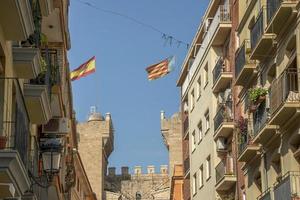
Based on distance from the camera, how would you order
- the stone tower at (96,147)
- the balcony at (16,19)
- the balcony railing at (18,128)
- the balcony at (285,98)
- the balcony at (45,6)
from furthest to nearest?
1. the stone tower at (96,147)
2. the balcony at (285,98)
3. the balcony at (45,6)
4. the balcony railing at (18,128)
5. the balcony at (16,19)

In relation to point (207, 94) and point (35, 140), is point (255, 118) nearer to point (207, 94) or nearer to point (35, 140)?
point (35, 140)

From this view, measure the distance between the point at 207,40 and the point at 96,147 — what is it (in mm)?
53001

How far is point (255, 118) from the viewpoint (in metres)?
30.1

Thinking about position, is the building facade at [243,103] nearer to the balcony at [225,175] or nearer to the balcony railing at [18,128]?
the balcony at [225,175]

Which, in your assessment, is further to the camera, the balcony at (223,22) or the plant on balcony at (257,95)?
the balcony at (223,22)

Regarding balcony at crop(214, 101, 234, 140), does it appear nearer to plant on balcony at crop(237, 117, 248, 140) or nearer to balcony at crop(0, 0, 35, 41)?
plant on balcony at crop(237, 117, 248, 140)

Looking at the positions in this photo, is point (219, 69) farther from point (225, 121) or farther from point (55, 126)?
point (55, 126)

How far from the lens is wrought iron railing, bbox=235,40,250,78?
31.6m

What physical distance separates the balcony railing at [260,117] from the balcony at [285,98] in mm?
1336

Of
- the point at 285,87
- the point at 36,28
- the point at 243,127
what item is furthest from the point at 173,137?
the point at 36,28

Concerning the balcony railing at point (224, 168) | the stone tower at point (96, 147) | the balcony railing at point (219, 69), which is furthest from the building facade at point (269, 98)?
the stone tower at point (96, 147)

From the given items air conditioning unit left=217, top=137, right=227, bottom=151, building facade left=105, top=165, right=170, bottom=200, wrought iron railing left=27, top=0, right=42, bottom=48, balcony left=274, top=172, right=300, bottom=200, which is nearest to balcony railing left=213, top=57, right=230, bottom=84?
air conditioning unit left=217, top=137, right=227, bottom=151

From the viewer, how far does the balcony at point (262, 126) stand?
90.0 ft

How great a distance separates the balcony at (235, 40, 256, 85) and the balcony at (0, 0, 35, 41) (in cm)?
1582
